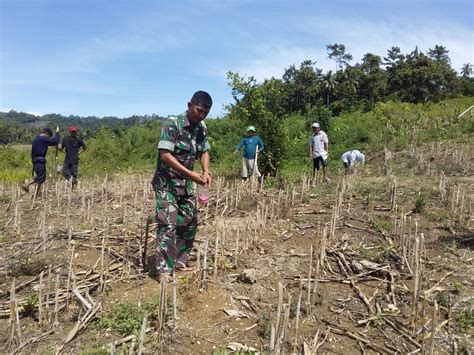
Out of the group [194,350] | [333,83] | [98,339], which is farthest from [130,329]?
[333,83]

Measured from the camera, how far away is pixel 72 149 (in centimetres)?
872

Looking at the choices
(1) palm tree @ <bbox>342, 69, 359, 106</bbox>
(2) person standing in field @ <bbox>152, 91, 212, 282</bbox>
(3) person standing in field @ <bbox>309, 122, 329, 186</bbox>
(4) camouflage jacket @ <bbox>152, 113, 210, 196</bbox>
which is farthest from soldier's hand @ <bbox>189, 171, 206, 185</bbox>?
(1) palm tree @ <bbox>342, 69, 359, 106</bbox>

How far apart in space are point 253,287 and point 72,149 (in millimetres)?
6352

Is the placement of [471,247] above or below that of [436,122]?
below

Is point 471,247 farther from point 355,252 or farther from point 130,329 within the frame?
point 130,329

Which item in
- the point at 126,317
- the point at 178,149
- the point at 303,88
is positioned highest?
the point at 303,88

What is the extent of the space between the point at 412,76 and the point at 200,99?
133 feet

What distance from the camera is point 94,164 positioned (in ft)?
78.8

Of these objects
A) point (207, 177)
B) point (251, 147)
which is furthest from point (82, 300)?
point (251, 147)

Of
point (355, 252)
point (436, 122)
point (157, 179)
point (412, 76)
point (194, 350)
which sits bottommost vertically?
point (194, 350)

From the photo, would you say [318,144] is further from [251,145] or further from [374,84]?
[374,84]

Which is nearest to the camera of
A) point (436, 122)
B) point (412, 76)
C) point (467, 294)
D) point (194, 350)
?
point (194, 350)

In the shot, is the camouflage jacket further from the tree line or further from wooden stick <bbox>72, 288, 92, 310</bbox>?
the tree line

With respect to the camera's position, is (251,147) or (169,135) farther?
(251,147)
